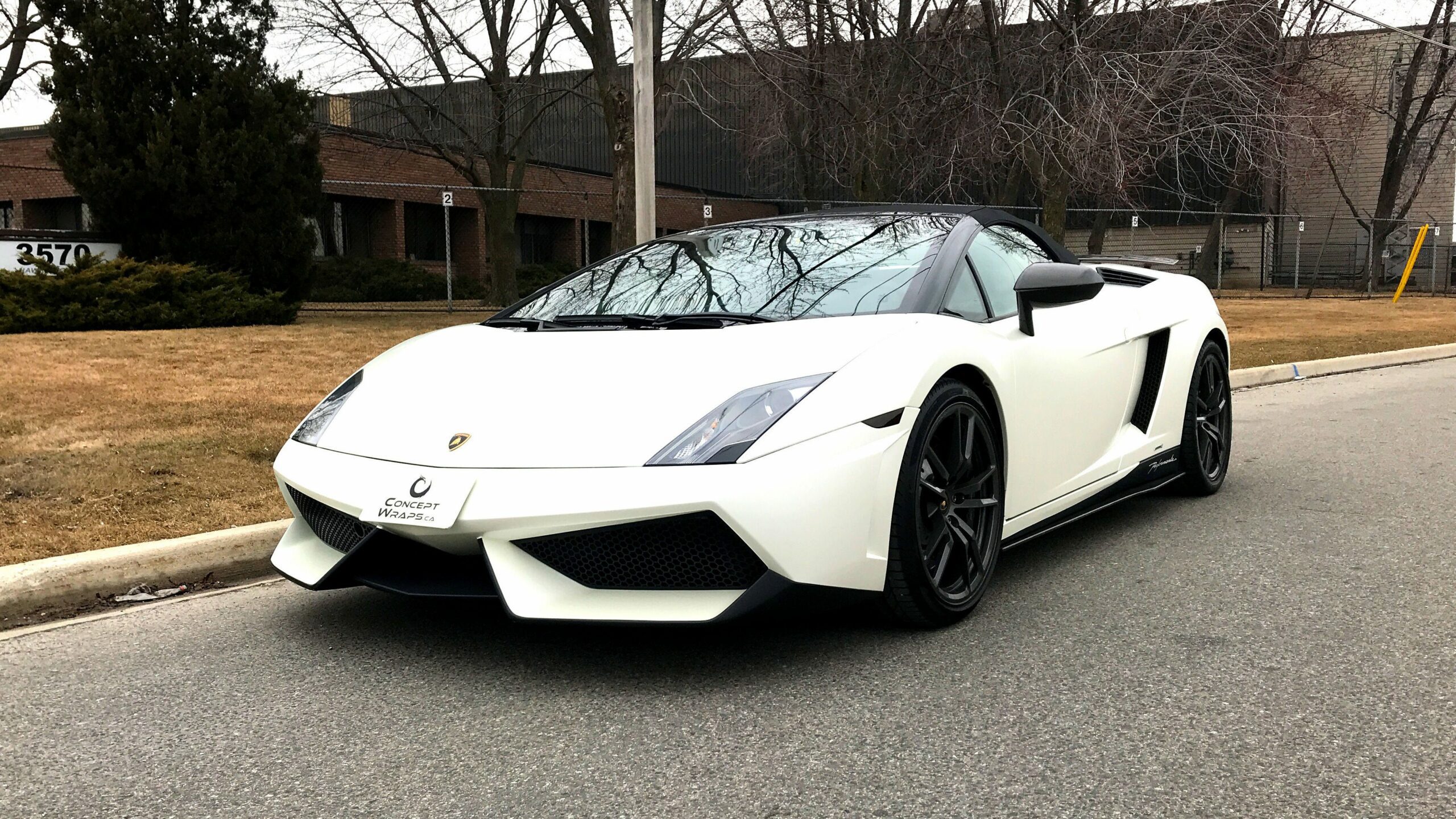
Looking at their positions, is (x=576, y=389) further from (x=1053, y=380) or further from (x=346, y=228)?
(x=346, y=228)

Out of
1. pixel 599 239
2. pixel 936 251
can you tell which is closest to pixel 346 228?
pixel 599 239

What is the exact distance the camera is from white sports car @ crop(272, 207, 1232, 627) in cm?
312

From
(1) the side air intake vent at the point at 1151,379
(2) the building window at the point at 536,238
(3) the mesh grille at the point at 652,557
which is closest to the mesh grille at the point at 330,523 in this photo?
(3) the mesh grille at the point at 652,557

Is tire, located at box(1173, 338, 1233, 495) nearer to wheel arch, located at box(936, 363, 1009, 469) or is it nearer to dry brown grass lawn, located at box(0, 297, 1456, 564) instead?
wheel arch, located at box(936, 363, 1009, 469)

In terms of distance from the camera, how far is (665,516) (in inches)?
120

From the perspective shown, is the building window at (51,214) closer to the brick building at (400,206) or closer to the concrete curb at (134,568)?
the brick building at (400,206)

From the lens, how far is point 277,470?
3.79 metres

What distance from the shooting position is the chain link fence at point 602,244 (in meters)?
27.1

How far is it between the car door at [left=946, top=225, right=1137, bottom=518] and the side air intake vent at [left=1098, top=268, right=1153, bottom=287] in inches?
22.8

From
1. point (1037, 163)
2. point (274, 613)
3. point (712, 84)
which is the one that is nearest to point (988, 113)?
point (1037, 163)

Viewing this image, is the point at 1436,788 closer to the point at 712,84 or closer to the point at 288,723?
the point at 288,723

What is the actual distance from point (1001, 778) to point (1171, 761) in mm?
401

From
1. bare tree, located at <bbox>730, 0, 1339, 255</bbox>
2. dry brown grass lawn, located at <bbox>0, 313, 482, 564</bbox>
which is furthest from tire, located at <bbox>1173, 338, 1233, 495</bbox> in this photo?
bare tree, located at <bbox>730, 0, 1339, 255</bbox>

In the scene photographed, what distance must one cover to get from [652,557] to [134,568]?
7.31 feet
